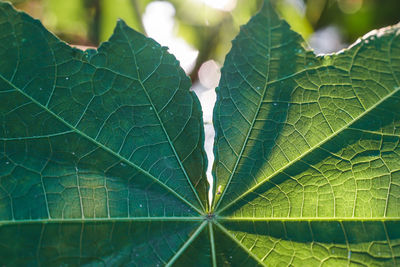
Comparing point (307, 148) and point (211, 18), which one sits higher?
point (211, 18)

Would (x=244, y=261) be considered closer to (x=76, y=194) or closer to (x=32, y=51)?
(x=76, y=194)

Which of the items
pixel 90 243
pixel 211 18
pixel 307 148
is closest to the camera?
pixel 90 243

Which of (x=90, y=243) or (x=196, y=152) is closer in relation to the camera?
(x=90, y=243)

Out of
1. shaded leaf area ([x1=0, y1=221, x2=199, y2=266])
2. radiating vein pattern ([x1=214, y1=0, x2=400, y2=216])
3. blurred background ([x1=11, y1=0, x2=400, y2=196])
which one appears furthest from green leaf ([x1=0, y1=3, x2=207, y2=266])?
blurred background ([x1=11, y1=0, x2=400, y2=196])

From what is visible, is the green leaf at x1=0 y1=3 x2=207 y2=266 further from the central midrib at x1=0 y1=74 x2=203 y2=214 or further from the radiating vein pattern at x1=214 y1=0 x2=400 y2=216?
the radiating vein pattern at x1=214 y1=0 x2=400 y2=216

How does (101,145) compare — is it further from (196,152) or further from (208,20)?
(208,20)

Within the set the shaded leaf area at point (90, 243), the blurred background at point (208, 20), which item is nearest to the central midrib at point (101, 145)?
the shaded leaf area at point (90, 243)

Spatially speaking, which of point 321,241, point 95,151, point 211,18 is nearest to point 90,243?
point 95,151
